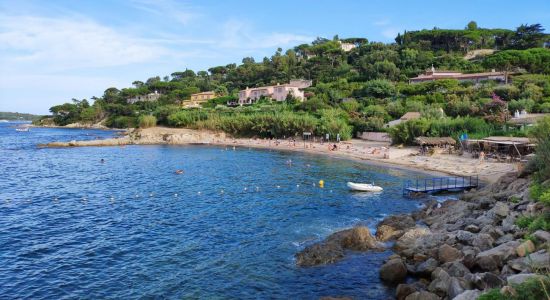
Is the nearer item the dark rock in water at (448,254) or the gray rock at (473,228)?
the dark rock in water at (448,254)

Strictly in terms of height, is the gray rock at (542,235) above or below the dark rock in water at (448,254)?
above

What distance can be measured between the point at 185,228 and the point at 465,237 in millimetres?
16477

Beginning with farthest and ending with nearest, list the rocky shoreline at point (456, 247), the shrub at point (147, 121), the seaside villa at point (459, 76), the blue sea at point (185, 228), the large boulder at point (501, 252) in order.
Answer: the shrub at point (147, 121) → the seaside villa at point (459, 76) → the blue sea at point (185, 228) → the large boulder at point (501, 252) → the rocky shoreline at point (456, 247)

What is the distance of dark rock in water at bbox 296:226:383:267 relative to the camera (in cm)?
2045

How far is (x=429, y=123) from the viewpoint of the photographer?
190ft

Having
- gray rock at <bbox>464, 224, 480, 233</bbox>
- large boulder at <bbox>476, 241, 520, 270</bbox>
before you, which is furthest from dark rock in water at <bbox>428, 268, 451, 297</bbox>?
gray rock at <bbox>464, 224, 480, 233</bbox>

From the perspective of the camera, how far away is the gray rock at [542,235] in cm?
1466

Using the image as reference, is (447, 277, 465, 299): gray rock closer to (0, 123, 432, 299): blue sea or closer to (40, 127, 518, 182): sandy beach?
(0, 123, 432, 299): blue sea

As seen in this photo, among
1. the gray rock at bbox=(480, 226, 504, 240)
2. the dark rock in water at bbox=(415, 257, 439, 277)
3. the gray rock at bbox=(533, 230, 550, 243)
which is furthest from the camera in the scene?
the gray rock at bbox=(480, 226, 504, 240)

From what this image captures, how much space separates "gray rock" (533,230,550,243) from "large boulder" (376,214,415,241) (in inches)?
346

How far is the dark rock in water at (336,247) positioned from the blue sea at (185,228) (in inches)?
20.9

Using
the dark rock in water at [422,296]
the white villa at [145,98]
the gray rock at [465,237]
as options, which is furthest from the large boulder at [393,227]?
the white villa at [145,98]

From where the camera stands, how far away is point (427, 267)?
17.6m

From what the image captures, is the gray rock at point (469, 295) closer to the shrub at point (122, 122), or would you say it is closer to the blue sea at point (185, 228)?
the blue sea at point (185, 228)
